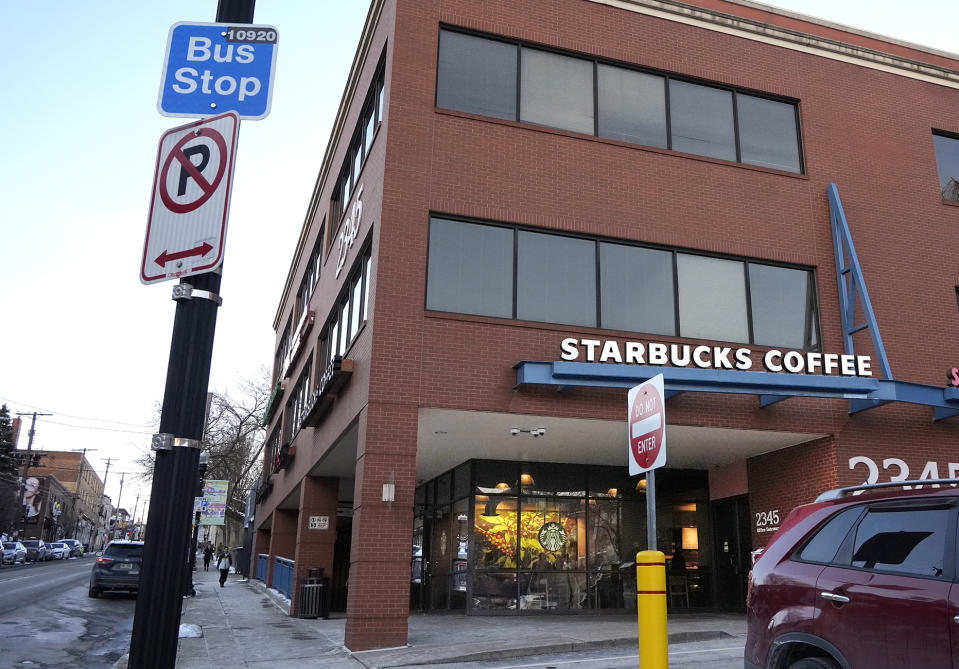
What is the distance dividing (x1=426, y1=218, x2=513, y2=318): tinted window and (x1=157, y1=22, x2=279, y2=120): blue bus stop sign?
10.0 meters

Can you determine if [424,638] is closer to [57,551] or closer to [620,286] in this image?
[620,286]

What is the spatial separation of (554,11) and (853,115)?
6931mm

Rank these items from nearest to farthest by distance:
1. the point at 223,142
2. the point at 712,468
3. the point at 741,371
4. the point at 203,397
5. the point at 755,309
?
the point at 203,397 → the point at 223,142 → the point at 741,371 → the point at 755,309 → the point at 712,468

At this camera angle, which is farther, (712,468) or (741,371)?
(712,468)

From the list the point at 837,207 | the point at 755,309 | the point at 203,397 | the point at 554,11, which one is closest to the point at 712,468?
the point at 755,309

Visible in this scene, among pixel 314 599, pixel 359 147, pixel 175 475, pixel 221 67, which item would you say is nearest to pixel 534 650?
pixel 175 475

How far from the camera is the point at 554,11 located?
16.1m

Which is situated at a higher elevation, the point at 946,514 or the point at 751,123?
the point at 751,123

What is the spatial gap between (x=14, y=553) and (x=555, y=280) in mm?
46375

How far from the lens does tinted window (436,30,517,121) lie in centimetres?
1533

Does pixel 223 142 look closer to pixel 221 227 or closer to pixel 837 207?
pixel 221 227

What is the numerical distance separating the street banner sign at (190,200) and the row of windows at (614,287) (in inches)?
404

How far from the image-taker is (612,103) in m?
16.2

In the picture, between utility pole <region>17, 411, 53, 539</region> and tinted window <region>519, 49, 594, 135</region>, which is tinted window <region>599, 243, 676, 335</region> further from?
utility pole <region>17, 411, 53, 539</region>
